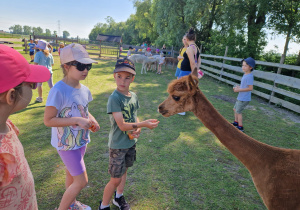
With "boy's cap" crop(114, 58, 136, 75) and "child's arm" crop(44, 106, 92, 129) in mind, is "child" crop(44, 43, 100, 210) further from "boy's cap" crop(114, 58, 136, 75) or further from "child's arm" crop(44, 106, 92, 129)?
"boy's cap" crop(114, 58, 136, 75)

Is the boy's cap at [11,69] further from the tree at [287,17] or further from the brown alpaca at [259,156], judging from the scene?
the tree at [287,17]

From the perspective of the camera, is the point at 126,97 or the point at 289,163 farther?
the point at 126,97

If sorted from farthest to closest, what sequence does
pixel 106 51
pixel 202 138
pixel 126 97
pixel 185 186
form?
pixel 106 51 → pixel 202 138 → pixel 185 186 → pixel 126 97

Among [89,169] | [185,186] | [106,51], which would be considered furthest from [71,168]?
[106,51]

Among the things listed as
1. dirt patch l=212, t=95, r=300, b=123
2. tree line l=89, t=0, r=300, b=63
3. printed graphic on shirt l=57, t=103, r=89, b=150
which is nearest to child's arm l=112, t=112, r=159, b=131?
printed graphic on shirt l=57, t=103, r=89, b=150

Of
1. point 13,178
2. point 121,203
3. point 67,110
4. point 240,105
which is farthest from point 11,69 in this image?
point 240,105

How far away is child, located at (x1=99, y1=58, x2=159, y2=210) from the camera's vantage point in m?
1.94

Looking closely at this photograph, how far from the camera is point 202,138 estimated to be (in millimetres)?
4582

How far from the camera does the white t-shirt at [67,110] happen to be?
71.1 inches

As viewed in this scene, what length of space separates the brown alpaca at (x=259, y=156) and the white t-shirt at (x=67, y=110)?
44.8 inches

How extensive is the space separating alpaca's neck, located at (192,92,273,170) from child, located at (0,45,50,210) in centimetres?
171

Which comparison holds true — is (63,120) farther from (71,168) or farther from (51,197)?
(51,197)

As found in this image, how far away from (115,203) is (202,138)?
286cm

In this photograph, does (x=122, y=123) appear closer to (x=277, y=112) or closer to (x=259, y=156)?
(x=259, y=156)
